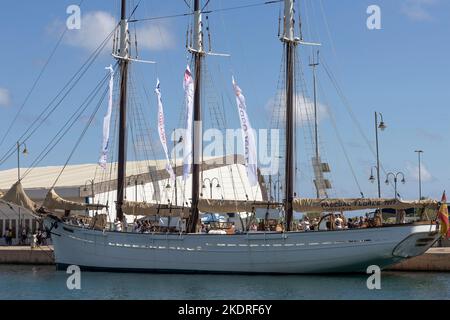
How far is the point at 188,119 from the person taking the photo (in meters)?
53.6

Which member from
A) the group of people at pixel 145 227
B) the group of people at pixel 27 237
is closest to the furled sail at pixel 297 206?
the group of people at pixel 145 227

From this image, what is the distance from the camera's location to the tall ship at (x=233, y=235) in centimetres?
4759

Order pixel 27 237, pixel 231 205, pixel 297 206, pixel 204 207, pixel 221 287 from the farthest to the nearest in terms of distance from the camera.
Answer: pixel 27 237, pixel 204 207, pixel 231 205, pixel 297 206, pixel 221 287

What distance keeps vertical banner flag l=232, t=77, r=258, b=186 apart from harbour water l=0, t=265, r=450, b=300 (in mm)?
6214

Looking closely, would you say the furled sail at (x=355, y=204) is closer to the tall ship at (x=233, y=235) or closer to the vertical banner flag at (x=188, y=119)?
the tall ship at (x=233, y=235)

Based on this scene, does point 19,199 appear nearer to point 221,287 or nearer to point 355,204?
point 221,287

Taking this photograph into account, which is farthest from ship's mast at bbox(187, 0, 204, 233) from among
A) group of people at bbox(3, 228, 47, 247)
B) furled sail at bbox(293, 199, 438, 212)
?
group of people at bbox(3, 228, 47, 247)

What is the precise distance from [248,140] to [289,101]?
3518mm

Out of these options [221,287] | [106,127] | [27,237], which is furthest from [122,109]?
[27,237]

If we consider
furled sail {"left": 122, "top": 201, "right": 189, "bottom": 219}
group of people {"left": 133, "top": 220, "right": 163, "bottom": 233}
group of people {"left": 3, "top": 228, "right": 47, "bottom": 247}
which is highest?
furled sail {"left": 122, "top": 201, "right": 189, "bottom": 219}

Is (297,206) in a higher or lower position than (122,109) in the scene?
lower

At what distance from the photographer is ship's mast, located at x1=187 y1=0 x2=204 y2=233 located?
177 ft

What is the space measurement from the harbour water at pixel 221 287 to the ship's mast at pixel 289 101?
5.24 metres

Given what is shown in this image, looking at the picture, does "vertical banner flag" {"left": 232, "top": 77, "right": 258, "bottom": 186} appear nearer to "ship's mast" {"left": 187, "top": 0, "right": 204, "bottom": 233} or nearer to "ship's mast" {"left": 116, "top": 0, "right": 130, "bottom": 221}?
"ship's mast" {"left": 187, "top": 0, "right": 204, "bottom": 233}
